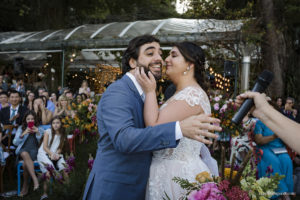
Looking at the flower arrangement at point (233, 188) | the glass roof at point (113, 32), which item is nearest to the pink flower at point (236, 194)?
the flower arrangement at point (233, 188)

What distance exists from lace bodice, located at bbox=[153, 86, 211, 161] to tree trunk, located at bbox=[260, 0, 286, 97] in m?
8.60

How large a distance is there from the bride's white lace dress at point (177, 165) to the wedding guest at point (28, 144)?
4310 millimetres

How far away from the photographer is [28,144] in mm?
5898

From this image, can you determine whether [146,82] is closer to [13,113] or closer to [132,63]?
[132,63]

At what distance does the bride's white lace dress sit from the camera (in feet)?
6.63

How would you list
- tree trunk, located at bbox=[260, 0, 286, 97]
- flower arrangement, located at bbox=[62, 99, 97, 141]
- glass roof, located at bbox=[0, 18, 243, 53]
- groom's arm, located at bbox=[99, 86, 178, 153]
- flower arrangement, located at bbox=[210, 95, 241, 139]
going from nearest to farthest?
groom's arm, located at bbox=[99, 86, 178, 153] < flower arrangement, located at bbox=[210, 95, 241, 139] < flower arrangement, located at bbox=[62, 99, 97, 141] < tree trunk, located at bbox=[260, 0, 286, 97] < glass roof, located at bbox=[0, 18, 243, 53]

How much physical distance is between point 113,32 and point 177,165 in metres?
12.6

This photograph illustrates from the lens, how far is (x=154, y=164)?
2088 mm

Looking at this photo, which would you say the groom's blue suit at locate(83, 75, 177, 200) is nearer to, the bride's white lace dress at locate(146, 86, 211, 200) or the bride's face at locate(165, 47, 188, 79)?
the bride's white lace dress at locate(146, 86, 211, 200)

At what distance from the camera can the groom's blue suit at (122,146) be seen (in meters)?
1.57

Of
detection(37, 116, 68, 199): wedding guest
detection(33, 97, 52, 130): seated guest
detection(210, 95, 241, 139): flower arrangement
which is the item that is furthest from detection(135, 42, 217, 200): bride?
detection(33, 97, 52, 130): seated guest

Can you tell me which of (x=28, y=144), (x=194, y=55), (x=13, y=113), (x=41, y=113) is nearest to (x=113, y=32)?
(x=41, y=113)

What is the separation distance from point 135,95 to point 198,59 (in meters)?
0.69

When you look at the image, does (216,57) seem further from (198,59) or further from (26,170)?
(198,59)
